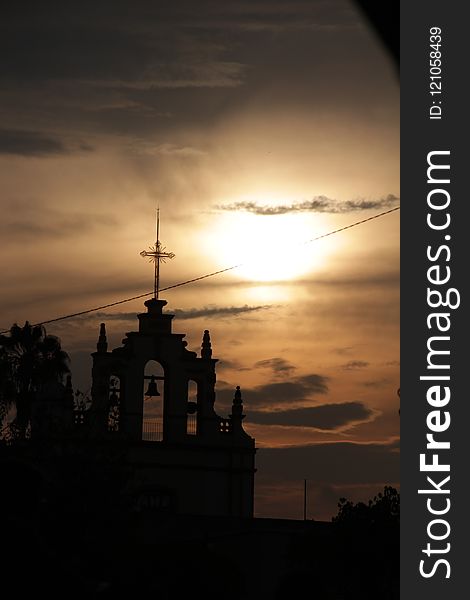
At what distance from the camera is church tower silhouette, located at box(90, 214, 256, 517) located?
2216 inches

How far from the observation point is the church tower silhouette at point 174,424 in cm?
5628

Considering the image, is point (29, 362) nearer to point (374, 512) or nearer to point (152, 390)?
point (152, 390)

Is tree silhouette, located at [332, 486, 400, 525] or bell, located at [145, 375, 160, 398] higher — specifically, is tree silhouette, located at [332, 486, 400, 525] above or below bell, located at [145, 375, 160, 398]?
below

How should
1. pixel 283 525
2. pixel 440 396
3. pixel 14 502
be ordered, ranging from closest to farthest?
pixel 14 502 < pixel 440 396 < pixel 283 525

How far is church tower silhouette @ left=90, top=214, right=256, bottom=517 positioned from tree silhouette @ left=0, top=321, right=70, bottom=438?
2655mm

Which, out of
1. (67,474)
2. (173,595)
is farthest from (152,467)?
(173,595)

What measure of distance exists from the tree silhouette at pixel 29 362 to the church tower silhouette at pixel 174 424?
2.66 metres

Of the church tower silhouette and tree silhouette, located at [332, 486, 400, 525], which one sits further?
the church tower silhouette

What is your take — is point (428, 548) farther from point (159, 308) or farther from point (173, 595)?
point (159, 308)

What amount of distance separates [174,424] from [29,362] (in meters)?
6.35

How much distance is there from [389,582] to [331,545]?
2.29 m

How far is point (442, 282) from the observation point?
401 inches

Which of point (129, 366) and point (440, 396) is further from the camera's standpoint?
point (129, 366)

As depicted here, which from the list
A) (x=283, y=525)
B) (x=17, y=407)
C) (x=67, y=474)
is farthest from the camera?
(x=17, y=407)
